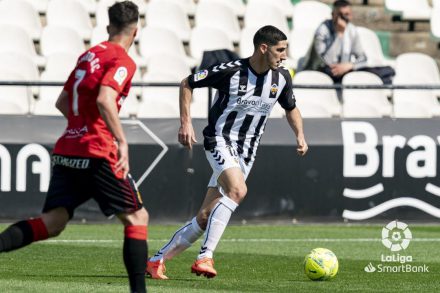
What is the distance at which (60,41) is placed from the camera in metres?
16.5

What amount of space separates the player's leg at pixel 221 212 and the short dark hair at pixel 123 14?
7.43 feet

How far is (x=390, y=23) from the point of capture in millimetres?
19578

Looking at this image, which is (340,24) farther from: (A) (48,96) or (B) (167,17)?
(A) (48,96)

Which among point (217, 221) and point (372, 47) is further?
point (372, 47)

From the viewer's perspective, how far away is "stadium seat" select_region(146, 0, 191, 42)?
17641mm

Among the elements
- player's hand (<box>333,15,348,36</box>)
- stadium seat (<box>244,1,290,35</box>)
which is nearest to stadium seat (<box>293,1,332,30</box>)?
stadium seat (<box>244,1,290,35</box>)

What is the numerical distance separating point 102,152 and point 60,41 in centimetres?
956

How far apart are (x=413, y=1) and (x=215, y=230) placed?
38.6 ft

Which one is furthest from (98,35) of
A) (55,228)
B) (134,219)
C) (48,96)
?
(134,219)

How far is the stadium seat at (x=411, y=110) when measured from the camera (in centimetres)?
1589

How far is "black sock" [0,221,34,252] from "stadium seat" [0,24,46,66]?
8824mm

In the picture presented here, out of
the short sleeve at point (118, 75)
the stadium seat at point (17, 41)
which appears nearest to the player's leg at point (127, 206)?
→ the short sleeve at point (118, 75)

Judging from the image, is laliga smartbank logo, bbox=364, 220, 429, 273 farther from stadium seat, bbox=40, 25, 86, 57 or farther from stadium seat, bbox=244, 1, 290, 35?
stadium seat, bbox=40, 25, 86, 57

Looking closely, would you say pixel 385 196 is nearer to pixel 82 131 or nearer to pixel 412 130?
pixel 412 130
